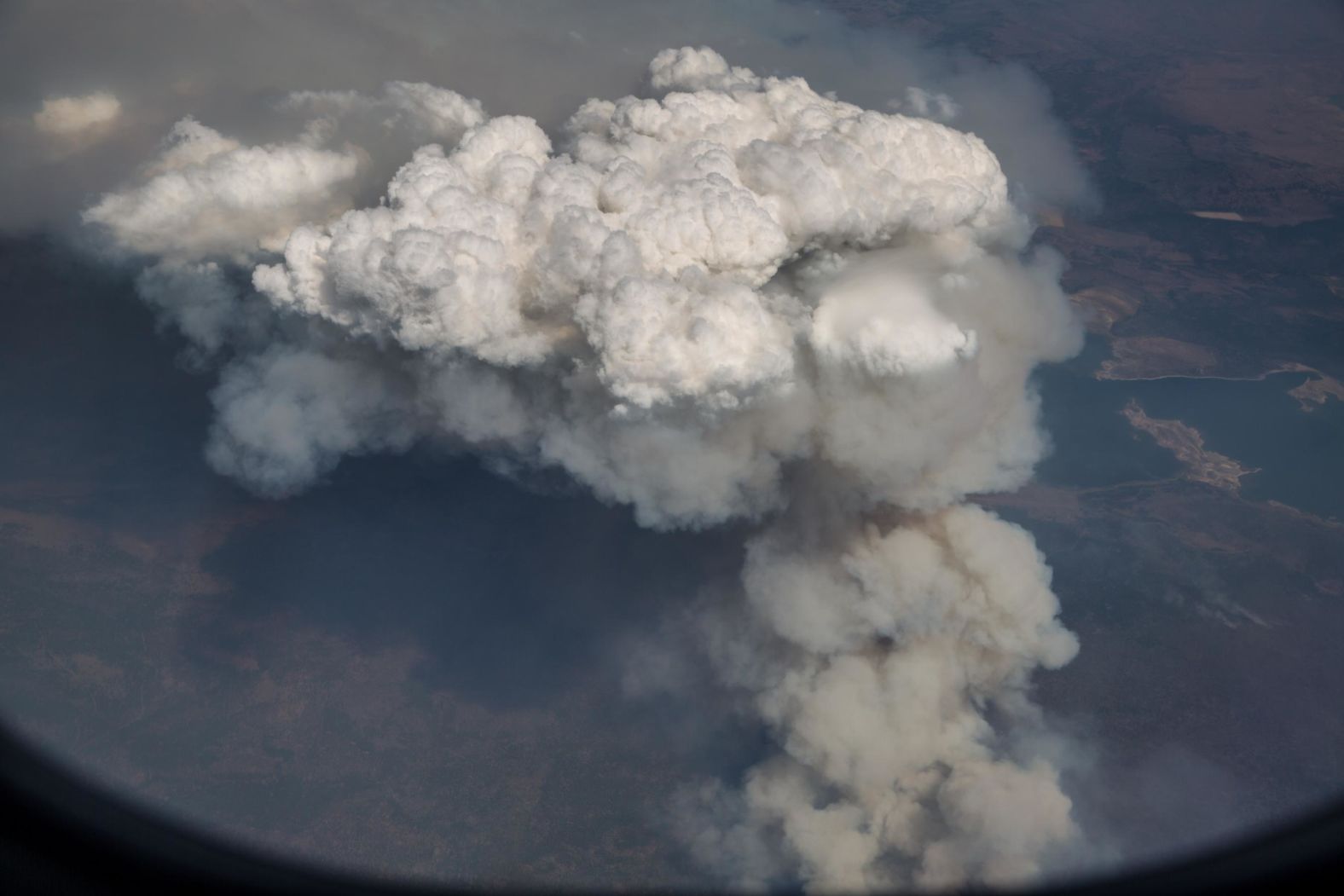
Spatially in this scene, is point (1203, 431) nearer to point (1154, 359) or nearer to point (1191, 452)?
point (1191, 452)

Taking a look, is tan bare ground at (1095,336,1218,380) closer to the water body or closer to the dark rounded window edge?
the water body

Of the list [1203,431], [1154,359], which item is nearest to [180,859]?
[1203,431]

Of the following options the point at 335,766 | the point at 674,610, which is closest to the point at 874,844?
A: the point at 674,610

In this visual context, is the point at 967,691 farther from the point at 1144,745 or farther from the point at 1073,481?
the point at 1073,481

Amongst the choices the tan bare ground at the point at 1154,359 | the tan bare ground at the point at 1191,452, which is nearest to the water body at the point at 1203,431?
the tan bare ground at the point at 1191,452

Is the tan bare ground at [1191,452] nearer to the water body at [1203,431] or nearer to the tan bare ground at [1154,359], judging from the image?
the water body at [1203,431]
